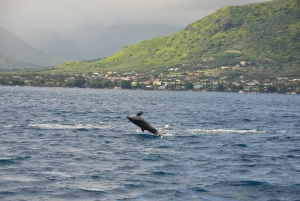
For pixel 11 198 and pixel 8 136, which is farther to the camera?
pixel 8 136

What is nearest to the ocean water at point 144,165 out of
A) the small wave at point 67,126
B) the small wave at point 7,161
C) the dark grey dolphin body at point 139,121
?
the small wave at point 7,161

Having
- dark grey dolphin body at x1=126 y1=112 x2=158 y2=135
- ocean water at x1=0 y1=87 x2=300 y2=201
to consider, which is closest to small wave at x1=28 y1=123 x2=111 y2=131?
ocean water at x1=0 y1=87 x2=300 y2=201

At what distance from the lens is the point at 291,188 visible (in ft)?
84.4

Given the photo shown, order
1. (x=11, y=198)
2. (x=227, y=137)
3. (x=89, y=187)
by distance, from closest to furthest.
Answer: (x=11, y=198), (x=89, y=187), (x=227, y=137)

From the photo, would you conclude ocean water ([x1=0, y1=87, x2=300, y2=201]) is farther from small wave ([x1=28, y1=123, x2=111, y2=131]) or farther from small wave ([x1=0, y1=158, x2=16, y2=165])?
small wave ([x1=28, y1=123, x2=111, y2=131])

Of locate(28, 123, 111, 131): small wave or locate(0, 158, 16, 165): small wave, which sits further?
locate(28, 123, 111, 131): small wave

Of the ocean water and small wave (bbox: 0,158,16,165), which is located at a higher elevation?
small wave (bbox: 0,158,16,165)

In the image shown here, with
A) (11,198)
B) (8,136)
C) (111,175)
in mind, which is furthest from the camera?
(8,136)

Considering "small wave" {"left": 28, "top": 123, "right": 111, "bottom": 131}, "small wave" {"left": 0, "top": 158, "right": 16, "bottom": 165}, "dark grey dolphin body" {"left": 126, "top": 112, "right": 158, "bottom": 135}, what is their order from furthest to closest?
"small wave" {"left": 28, "top": 123, "right": 111, "bottom": 131} → "dark grey dolphin body" {"left": 126, "top": 112, "right": 158, "bottom": 135} → "small wave" {"left": 0, "top": 158, "right": 16, "bottom": 165}

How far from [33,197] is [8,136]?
18.8 metres

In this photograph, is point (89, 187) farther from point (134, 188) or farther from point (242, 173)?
point (242, 173)

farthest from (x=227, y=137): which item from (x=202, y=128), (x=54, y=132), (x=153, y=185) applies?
(x=153, y=185)

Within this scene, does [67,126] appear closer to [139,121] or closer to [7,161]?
[139,121]

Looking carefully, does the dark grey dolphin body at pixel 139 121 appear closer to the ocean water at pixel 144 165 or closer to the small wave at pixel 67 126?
the ocean water at pixel 144 165
